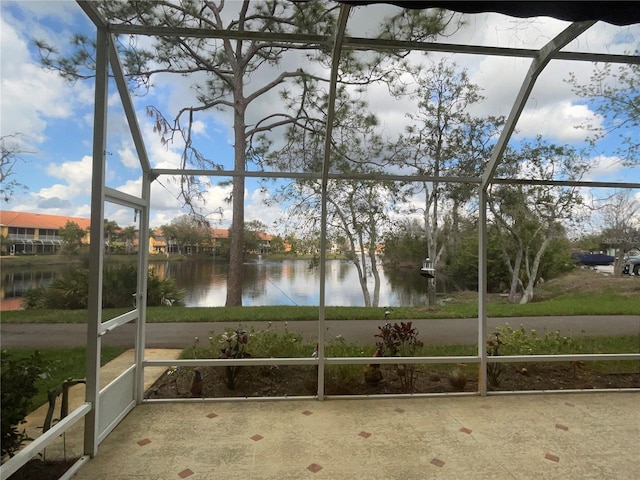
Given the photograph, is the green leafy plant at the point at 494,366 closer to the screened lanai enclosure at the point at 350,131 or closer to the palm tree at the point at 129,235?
the screened lanai enclosure at the point at 350,131

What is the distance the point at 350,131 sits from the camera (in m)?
3.56

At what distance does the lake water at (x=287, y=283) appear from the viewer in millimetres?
3797

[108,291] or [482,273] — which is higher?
[482,273]

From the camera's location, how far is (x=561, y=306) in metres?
4.43

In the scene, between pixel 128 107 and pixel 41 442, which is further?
pixel 128 107

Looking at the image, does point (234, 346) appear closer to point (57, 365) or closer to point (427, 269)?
point (57, 365)

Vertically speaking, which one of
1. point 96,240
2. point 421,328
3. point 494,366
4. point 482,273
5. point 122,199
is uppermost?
point 122,199

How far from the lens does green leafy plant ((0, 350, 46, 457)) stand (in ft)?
6.26

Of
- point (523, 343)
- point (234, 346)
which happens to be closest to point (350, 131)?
point (234, 346)

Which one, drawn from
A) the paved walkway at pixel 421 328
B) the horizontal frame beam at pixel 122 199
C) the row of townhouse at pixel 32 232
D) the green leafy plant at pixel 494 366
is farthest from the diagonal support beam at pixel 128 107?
the green leafy plant at pixel 494 366

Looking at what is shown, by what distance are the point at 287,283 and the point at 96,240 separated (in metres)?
1.88

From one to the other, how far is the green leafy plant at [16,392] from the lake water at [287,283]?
1.64 m

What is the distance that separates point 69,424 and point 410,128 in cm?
368

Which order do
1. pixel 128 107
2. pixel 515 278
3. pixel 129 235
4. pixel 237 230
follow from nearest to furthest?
1. pixel 128 107
2. pixel 129 235
3. pixel 237 230
4. pixel 515 278
